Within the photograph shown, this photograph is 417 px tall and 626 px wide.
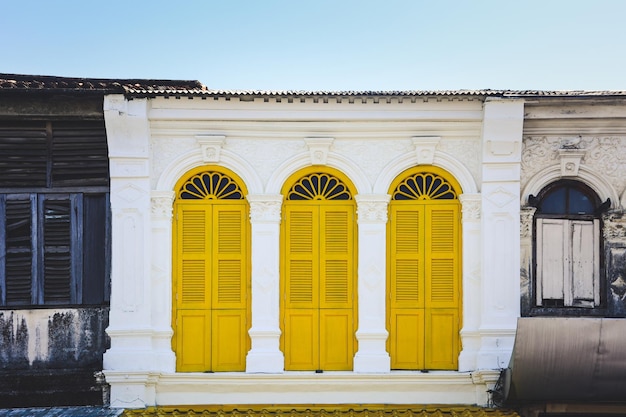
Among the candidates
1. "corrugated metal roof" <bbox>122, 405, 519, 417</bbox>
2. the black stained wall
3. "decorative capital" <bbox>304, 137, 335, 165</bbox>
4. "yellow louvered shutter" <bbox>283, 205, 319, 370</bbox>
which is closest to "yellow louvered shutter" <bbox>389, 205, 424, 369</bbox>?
"corrugated metal roof" <bbox>122, 405, 519, 417</bbox>

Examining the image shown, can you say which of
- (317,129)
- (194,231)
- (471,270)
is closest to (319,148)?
(317,129)

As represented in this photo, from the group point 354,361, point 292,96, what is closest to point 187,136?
point 292,96

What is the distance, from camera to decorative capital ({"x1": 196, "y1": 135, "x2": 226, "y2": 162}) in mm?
7770

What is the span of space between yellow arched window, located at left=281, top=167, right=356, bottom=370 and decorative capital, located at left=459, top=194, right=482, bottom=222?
4.44 ft

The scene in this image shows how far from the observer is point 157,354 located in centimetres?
766

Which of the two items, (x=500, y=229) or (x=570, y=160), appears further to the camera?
(x=570, y=160)

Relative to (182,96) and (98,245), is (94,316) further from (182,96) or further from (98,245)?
(182,96)

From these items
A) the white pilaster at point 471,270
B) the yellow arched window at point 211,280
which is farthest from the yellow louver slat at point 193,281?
the white pilaster at point 471,270

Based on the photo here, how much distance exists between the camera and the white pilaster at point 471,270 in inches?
305

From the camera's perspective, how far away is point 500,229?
25.2 feet

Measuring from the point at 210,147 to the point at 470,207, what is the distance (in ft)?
10.7

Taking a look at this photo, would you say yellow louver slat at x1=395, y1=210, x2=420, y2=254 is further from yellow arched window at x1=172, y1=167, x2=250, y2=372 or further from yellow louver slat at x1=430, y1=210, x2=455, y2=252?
yellow arched window at x1=172, y1=167, x2=250, y2=372

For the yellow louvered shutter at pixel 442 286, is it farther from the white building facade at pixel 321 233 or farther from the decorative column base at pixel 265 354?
the decorative column base at pixel 265 354

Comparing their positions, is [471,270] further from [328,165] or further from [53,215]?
[53,215]
